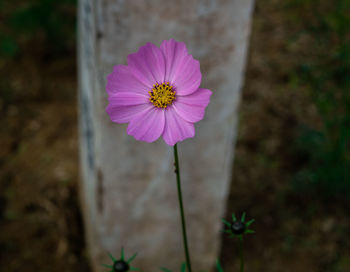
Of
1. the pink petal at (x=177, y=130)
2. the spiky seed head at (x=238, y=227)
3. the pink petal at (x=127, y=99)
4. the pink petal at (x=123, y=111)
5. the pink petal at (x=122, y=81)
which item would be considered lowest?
the spiky seed head at (x=238, y=227)

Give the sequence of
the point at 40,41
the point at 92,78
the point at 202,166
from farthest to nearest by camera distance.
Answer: the point at 40,41, the point at 202,166, the point at 92,78

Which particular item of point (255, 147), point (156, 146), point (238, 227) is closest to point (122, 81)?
point (238, 227)

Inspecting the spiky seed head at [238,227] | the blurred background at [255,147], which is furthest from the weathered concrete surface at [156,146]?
the spiky seed head at [238,227]

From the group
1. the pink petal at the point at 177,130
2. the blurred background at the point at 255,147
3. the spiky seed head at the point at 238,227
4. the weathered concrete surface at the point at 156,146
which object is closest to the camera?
the pink petal at the point at 177,130

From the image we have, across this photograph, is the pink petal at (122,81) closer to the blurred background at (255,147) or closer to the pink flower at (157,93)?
the pink flower at (157,93)

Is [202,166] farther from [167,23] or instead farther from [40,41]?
[40,41]

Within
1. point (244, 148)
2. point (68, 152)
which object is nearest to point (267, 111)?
point (244, 148)

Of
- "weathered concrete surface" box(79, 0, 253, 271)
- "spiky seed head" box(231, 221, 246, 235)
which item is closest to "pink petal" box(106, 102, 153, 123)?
"spiky seed head" box(231, 221, 246, 235)
